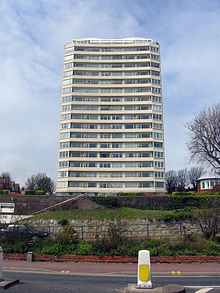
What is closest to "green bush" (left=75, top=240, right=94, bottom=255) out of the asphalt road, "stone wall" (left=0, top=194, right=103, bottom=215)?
the asphalt road

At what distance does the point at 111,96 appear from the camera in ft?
204

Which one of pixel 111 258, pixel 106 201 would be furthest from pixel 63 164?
pixel 111 258

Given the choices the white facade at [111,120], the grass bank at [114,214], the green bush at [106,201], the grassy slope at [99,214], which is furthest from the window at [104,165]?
the grassy slope at [99,214]

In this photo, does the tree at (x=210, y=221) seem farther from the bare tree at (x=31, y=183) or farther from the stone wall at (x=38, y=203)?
the bare tree at (x=31, y=183)

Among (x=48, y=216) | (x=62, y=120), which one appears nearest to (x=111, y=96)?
(x=62, y=120)

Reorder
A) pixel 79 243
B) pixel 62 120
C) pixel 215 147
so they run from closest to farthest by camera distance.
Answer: pixel 79 243, pixel 215 147, pixel 62 120

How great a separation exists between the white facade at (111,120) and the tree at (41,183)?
77.5 ft

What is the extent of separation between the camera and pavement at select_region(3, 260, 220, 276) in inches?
440

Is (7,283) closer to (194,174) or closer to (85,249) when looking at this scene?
(85,249)

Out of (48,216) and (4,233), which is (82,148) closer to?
(48,216)

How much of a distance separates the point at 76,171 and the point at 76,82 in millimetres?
21534

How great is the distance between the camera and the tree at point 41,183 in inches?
3107

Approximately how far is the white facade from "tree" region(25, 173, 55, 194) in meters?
23.6

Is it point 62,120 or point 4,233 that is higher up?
point 62,120
